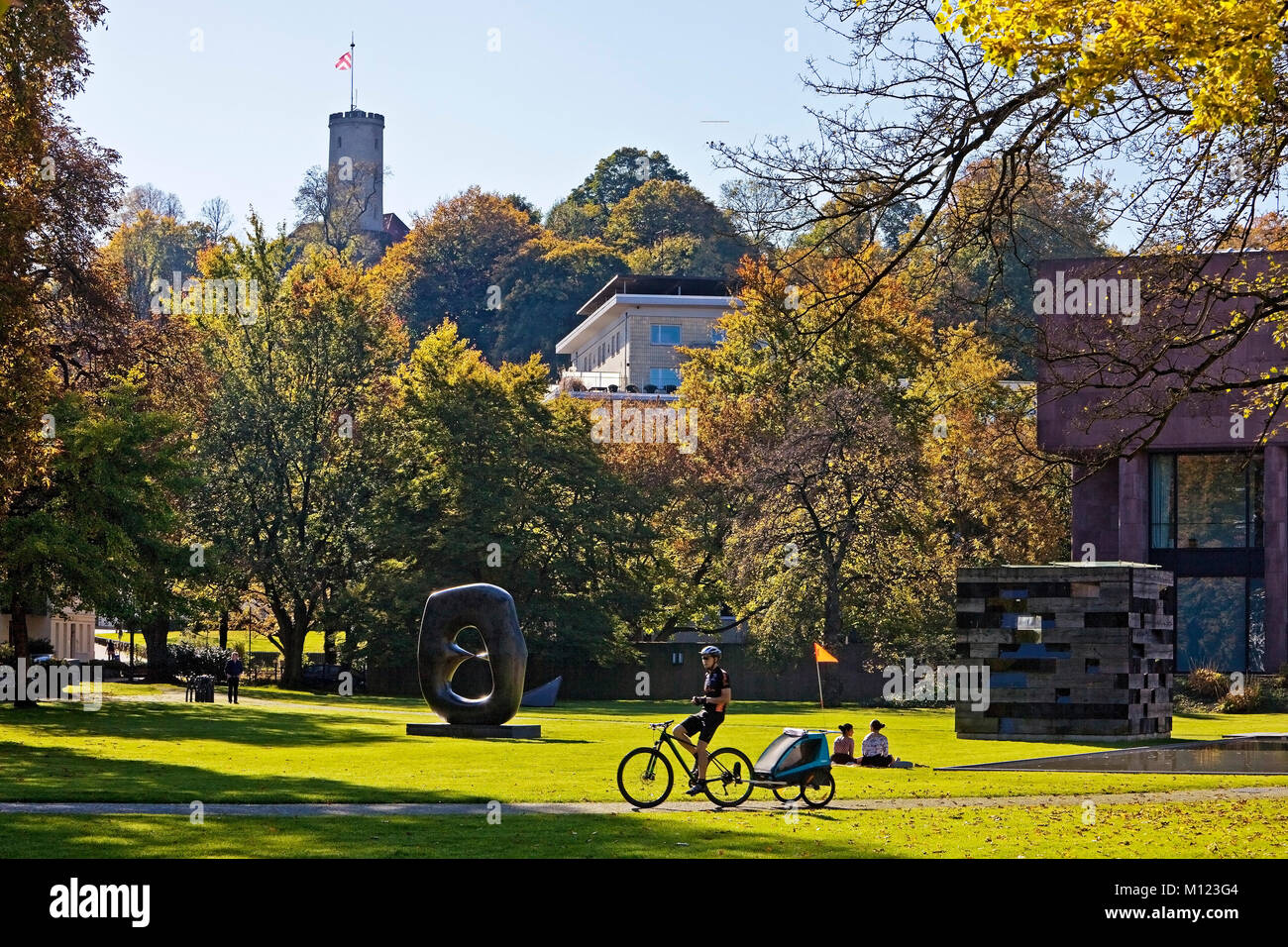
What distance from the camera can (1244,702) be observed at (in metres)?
50.5

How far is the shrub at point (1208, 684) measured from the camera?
52.9 meters

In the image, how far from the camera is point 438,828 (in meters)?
18.0

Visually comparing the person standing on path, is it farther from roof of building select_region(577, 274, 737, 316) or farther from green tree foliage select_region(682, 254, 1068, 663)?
roof of building select_region(577, 274, 737, 316)

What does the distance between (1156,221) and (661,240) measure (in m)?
111

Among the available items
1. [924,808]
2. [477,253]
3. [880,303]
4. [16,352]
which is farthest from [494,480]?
[477,253]

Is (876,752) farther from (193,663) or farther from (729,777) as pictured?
(193,663)

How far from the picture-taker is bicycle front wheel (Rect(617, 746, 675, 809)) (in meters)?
20.1

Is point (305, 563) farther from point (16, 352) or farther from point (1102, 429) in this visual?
point (16, 352)

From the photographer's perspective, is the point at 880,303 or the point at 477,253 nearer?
the point at 880,303

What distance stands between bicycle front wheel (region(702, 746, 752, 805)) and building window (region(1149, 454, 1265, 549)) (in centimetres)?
4254

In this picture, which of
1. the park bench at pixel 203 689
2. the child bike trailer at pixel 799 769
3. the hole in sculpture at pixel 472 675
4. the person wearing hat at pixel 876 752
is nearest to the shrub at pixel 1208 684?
the hole in sculpture at pixel 472 675

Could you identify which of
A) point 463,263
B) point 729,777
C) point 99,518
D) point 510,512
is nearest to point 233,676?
point 510,512

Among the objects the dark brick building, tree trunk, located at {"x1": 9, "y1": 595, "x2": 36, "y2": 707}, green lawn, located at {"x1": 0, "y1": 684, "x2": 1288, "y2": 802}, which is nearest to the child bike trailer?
green lawn, located at {"x1": 0, "y1": 684, "x2": 1288, "y2": 802}

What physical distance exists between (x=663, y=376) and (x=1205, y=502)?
46.5m
